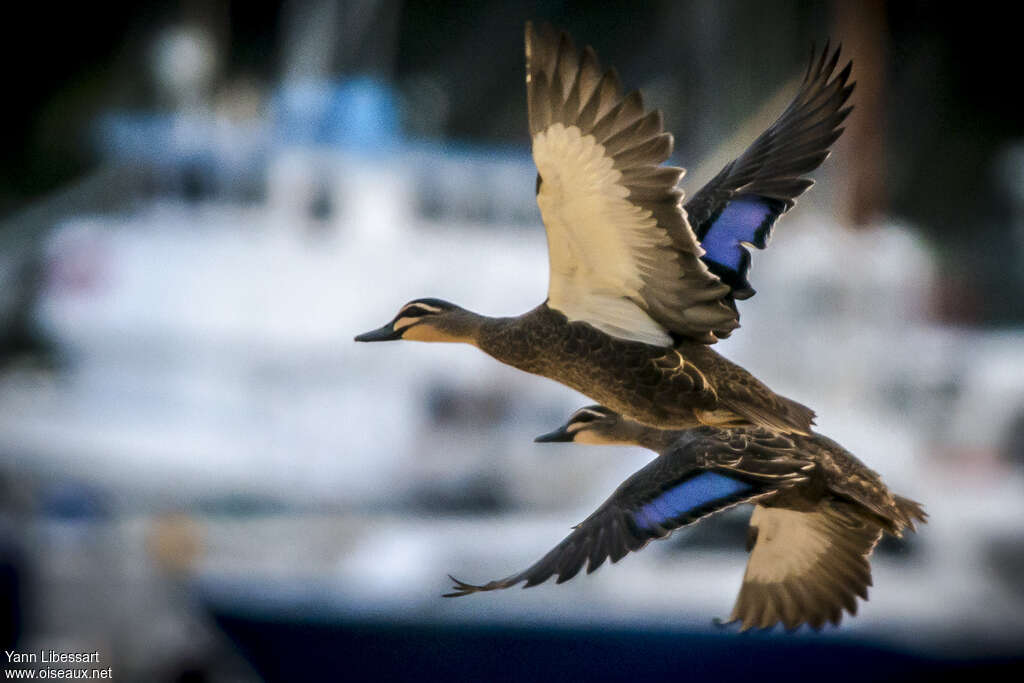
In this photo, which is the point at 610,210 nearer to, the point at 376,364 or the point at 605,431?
the point at 605,431

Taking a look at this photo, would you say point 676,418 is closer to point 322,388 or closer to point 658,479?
point 658,479

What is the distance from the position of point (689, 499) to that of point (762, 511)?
0.16m

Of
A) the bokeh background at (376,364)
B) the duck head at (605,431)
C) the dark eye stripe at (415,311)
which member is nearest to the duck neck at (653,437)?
the duck head at (605,431)

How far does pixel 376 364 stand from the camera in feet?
7.93

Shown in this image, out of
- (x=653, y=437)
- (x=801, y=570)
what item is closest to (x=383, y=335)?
(x=653, y=437)

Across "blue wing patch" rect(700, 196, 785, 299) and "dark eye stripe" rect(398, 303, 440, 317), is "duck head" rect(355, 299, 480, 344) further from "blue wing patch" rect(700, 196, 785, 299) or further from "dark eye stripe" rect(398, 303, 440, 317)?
"blue wing patch" rect(700, 196, 785, 299)

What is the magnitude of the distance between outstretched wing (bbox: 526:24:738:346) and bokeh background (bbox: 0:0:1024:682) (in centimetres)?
77

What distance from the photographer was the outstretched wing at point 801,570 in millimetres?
564

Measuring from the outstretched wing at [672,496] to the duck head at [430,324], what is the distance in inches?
3.9

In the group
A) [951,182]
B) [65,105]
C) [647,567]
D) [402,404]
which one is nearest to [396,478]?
[402,404]

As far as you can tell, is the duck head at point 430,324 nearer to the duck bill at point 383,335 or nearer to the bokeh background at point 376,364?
the duck bill at point 383,335

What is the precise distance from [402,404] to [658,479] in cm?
194

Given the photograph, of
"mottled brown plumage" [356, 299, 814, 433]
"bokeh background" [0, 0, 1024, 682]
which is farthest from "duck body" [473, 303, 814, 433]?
"bokeh background" [0, 0, 1024, 682]

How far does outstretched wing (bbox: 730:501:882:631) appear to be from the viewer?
564mm
